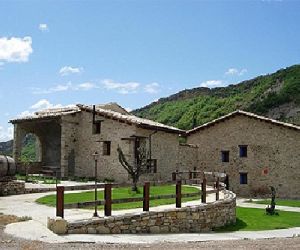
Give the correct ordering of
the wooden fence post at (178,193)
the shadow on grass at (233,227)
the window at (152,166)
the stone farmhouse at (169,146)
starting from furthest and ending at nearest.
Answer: the window at (152,166), the stone farmhouse at (169,146), the shadow on grass at (233,227), the wooden fence post at (178,193)

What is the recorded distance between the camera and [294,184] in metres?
31.4

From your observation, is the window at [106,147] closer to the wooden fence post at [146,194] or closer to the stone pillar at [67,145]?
the stone pillar at [67,145]

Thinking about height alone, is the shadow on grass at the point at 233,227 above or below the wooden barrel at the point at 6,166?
below

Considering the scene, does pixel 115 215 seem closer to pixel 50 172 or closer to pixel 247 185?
pixel 50 172

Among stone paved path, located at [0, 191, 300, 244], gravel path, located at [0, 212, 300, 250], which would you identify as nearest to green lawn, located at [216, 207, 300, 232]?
stone paved path, located at [0, 191, 300, 244]

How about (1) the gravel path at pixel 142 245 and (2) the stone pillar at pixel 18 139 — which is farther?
(2) the stone pillar at pixel 18 139

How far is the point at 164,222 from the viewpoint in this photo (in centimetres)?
1445

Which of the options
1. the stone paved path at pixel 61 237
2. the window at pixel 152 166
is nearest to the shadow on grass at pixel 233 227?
the stone paved path at pixel 61 237

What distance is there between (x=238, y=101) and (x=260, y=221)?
145ft

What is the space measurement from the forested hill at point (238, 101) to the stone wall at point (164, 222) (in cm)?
3491

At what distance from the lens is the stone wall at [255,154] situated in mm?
31500

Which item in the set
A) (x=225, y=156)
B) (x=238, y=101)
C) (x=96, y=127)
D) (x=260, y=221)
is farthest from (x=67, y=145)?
(x=238, y=101)

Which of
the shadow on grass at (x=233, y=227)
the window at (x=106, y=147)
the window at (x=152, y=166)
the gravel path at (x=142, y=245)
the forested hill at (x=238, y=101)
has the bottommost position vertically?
the shadow on grass at (x=233, y=227)

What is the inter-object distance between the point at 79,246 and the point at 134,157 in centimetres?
1836
